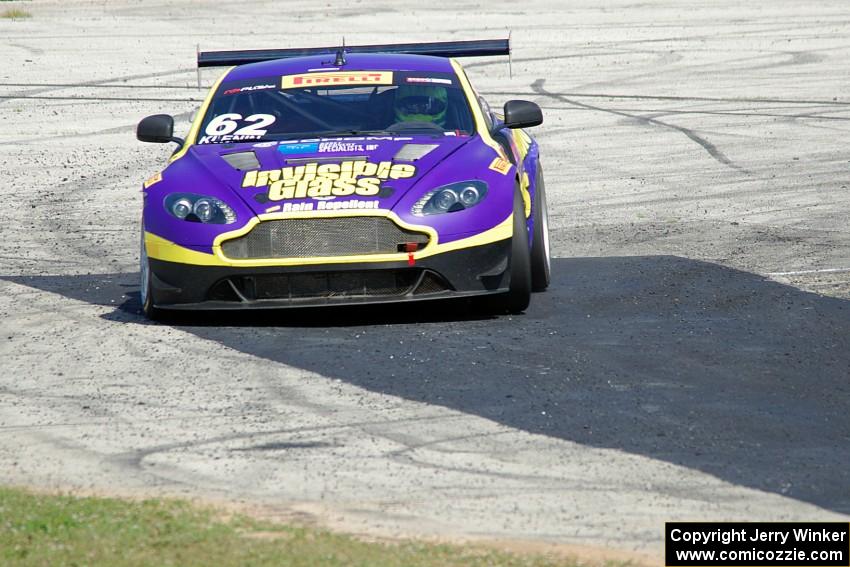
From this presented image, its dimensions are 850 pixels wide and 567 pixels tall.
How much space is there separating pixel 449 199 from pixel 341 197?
1.82 feet

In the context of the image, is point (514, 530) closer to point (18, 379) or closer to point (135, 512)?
point (135, 512)

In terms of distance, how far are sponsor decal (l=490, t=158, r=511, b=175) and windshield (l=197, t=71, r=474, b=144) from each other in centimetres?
56

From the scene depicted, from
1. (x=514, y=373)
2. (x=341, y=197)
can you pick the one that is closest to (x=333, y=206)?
(x=341, y=197)

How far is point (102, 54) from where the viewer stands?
25641 mm

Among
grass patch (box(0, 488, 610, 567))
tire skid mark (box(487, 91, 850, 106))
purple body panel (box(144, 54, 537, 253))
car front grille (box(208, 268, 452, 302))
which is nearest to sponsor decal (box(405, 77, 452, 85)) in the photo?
purple body panel (box(144, 54, 537, 253))

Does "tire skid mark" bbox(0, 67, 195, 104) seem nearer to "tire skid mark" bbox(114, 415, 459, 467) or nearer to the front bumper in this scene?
the front bumper

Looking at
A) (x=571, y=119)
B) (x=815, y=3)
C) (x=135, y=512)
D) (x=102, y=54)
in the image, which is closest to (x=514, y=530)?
(x=135, y=512)

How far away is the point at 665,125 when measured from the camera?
18.5 m

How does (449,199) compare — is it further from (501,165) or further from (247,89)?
(247,89)

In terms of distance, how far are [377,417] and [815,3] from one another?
2814cm

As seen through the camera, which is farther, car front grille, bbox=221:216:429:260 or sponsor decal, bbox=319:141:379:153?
sponsor decal, bbox=319:141:379:153

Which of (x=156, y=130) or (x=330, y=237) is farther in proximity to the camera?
(x=156, y=130)

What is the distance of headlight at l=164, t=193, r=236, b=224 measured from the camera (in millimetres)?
8297

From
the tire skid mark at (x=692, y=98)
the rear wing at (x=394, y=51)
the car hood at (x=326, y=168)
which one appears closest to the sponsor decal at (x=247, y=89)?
the car hood at (x=326, y=168)
